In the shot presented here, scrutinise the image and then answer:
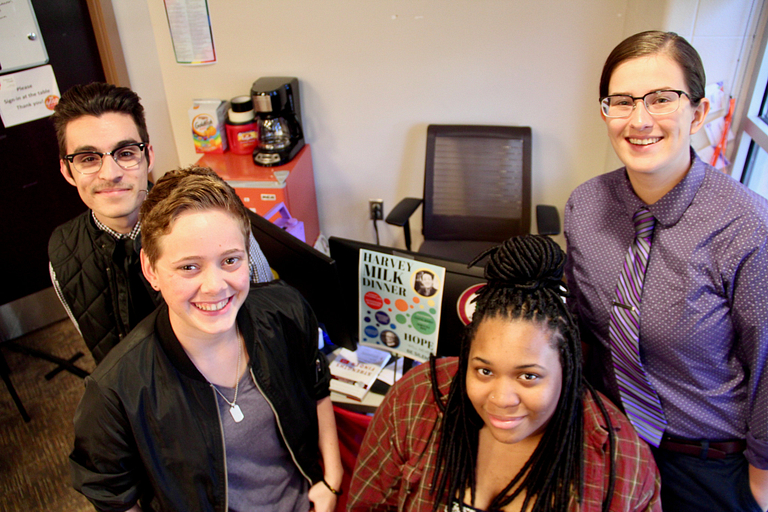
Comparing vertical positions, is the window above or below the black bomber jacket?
above

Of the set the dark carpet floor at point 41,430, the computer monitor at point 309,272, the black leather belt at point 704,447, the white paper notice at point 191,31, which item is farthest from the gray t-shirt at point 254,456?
the white paper notice at point 191,31

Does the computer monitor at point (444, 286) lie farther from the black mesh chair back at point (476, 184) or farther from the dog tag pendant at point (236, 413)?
the black mesh chair back at point (476, 184)

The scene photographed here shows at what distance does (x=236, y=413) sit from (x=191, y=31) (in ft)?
8.07

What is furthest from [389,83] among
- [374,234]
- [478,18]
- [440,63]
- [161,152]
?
[161,152]

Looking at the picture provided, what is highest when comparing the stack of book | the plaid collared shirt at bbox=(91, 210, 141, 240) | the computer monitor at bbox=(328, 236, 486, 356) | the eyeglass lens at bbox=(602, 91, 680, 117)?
the eyeglass lens at bbox=(602, 91, 680, 117)

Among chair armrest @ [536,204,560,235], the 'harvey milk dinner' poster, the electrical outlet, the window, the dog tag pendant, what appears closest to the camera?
the dog tag pendant

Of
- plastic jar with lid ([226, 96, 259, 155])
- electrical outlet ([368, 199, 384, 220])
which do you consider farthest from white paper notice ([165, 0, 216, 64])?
electrical outlet ([368, 199, 384, 220])

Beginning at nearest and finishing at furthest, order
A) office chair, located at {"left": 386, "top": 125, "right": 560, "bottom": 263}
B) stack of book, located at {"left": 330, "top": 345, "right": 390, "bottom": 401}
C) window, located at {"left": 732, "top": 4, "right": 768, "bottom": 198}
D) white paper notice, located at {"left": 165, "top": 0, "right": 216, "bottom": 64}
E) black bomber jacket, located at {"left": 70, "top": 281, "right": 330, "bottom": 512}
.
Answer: black bomber jacket, located at {"left": 70, "top": 281, "right": 330, "bottom": 512}
stack of book, located at {"left": 330, "top": 345, "right": 390, "bottom": 401}
window, located at {"left": 732, "top": 4, "right": 768, "bottom": 198}
office chair, located at {"left": 386, "top": 125, "right": 560, "bottom": 263}
white paper notice, located at {"left": 165, "top": 0, "right": 216, "bottom": 64}

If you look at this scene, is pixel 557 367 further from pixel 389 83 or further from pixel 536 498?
pixel 389 83

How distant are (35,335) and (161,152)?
127 centimetres

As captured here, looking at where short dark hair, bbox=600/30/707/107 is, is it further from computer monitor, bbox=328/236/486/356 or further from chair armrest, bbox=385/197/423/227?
chair armrest, bbox=385/197/423/227

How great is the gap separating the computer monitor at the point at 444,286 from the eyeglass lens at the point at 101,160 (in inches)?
21.9

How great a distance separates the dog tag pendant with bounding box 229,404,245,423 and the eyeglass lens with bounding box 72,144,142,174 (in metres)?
0.67

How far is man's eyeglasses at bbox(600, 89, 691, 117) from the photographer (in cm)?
118
